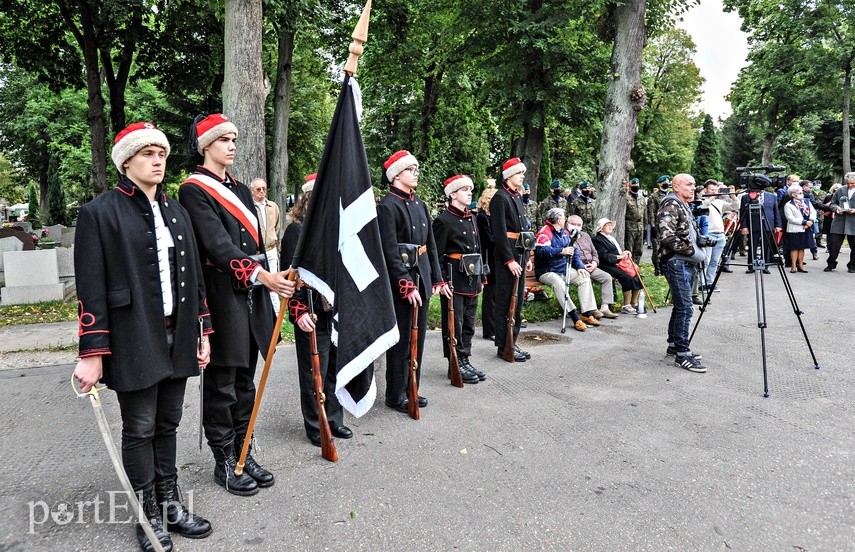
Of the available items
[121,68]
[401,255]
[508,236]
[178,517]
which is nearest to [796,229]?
[508,236]

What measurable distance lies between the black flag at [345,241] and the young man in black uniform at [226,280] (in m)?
0.32

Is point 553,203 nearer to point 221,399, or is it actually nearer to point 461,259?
point 461,259

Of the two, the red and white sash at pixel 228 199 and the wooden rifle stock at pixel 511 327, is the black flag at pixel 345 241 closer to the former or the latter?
the red and white sash at pixel 228 199

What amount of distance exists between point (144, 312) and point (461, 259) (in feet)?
12.0

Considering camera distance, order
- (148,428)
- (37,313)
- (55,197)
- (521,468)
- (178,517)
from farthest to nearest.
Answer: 1. (55,197)
2. (37,313)
3. (521,468)
4. (178,517)
5. (148,428)

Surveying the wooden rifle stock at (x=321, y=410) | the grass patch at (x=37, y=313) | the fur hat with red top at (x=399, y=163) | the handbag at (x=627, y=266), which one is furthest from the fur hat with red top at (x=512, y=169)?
the grass patch at (x=37, y=313)

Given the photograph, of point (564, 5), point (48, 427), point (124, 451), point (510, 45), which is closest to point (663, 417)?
point (124, 451)

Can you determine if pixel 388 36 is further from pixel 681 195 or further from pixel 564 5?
pixel 681 195

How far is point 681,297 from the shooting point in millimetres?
6555

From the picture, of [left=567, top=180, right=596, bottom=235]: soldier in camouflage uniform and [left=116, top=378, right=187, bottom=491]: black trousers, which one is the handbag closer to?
[left=567, top=180, right=596, bottom=235]: soldier in camouflage uniform

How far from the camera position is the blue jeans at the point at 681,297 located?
21.5ft

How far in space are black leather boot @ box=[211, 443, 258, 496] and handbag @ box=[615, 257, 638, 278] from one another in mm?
7461

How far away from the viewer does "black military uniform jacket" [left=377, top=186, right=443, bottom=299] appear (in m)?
4.97

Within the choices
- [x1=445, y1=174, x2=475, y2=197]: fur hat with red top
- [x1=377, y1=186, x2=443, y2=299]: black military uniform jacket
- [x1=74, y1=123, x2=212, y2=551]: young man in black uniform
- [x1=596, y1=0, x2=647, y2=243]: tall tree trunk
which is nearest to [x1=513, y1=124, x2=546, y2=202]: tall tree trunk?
[x1=596, y1=0, x2=647, y2=243]: tall tree trunk
